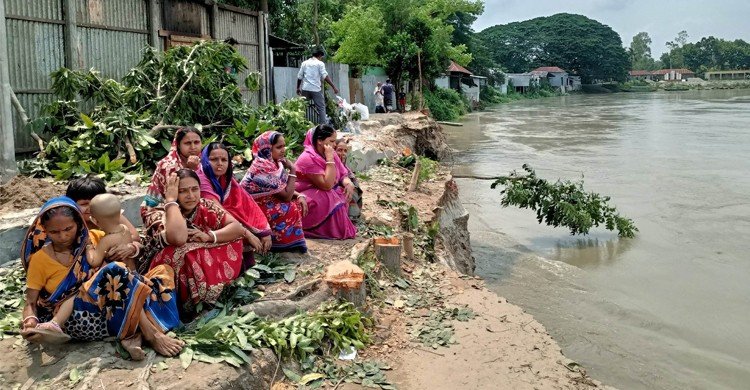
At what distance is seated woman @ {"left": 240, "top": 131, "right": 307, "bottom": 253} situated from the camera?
5.21 m

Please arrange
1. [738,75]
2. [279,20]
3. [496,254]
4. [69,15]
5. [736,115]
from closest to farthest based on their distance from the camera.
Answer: [69,15] → [496,254] → [279,20] → [736,115] → [738,75]

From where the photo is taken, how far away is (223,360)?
11.4ft

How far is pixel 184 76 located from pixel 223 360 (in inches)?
193

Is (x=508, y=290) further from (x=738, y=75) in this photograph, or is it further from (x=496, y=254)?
(x=738, y=75)

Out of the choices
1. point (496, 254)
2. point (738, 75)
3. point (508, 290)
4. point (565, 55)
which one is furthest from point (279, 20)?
point (738, 75)

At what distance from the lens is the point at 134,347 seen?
3.33m

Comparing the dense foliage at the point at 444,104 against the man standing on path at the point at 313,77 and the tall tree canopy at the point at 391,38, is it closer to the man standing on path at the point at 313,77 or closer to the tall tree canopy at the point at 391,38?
the tall tree canopy at the point at 391,38

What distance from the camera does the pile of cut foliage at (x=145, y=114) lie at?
6.25m

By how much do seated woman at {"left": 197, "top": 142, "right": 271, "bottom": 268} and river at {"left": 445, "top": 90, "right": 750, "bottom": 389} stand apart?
3.35 meters

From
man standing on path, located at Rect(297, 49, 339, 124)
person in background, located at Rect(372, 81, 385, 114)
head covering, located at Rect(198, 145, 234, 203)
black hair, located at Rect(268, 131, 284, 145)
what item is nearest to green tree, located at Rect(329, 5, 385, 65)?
person in background, located at Rect(372, 81, 385, 114)

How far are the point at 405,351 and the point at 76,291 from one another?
2158 millimetres

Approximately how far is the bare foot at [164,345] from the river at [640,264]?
3936 millimetres

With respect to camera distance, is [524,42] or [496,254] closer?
[496,254]

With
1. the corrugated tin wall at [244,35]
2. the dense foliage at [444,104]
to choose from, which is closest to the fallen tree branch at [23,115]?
the corrugated tin wall at [244,35]
